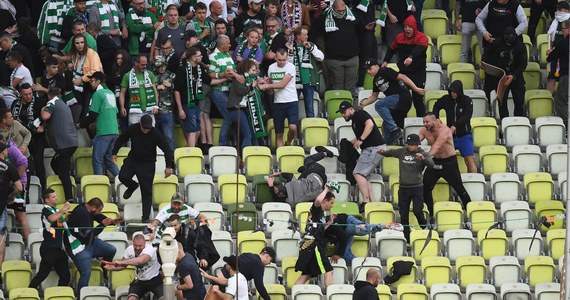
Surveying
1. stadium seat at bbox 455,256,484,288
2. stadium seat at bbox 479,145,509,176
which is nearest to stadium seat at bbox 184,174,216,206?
stadium seat at bbox 455,256,484,288

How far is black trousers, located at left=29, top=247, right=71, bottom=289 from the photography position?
29.2 metres

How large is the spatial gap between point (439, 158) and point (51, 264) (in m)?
5.49

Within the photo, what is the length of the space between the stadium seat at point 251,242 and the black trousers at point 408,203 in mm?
1929

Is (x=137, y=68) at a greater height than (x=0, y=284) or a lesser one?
greater

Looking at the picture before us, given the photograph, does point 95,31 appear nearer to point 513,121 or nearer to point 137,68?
point 137,68

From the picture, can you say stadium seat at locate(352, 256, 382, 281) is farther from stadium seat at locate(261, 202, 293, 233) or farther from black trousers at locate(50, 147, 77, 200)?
black trousers at locate(50, 147, 77, 200)

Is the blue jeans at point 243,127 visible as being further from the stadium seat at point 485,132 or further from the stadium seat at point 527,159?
the stadium seat at point 527,159

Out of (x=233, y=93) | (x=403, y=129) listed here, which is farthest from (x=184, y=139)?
(x=403, y=129)

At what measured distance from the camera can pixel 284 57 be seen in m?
31.8

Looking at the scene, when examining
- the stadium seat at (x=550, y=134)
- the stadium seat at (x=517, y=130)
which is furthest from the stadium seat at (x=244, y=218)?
the stadium seat at (x=550, y=134)

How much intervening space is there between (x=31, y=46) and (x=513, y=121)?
6.95 meters

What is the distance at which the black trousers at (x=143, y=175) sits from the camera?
99.4 feet

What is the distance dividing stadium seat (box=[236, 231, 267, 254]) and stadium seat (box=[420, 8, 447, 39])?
6.04 meters

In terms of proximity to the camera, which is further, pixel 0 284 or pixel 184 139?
pixel 184 139
